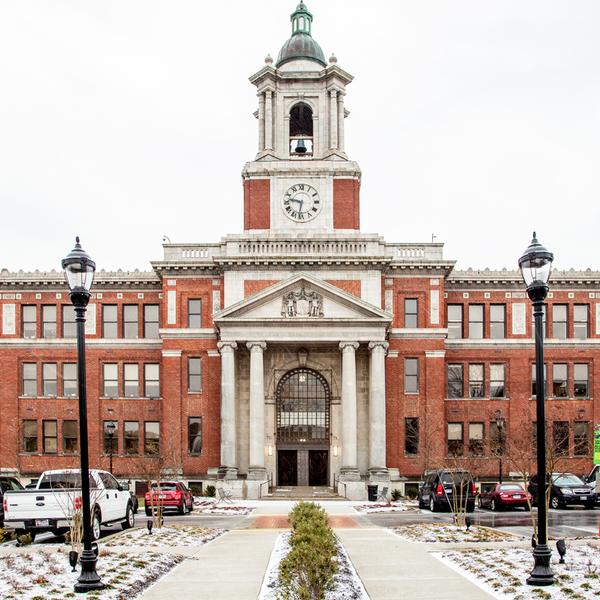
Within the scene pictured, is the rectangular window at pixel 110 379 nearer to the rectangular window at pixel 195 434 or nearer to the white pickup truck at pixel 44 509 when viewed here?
the rectangular window at pixel 195 434

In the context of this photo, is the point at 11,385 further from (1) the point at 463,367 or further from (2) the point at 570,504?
(2) the point at 570,504

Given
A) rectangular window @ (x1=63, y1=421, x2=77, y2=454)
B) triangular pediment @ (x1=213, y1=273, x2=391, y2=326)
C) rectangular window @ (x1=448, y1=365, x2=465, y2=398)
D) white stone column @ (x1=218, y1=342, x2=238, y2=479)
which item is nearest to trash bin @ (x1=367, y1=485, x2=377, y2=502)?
white stone column @ (x1=218, y1=342, x2=238, y2=479)

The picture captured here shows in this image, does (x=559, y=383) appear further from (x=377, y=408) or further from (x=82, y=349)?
(x=82, y=349)

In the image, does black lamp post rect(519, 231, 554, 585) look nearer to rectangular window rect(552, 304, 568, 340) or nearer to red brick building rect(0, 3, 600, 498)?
red brick building rect(0, 3, 600, 498)

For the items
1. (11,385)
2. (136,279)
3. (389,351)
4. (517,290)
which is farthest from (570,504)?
(11,385)

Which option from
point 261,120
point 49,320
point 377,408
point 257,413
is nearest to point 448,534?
point 257,413

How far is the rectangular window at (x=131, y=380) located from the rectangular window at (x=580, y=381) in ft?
95.9

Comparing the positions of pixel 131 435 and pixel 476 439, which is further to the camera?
pixel 476 439

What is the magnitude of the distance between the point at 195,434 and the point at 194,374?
3.79 meters

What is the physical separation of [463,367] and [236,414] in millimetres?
15863

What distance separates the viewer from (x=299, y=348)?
199ft

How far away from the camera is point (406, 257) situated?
62438mm

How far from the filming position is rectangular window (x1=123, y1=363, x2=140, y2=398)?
65438mm

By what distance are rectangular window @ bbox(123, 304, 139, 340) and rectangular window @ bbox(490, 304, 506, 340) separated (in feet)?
78.3
